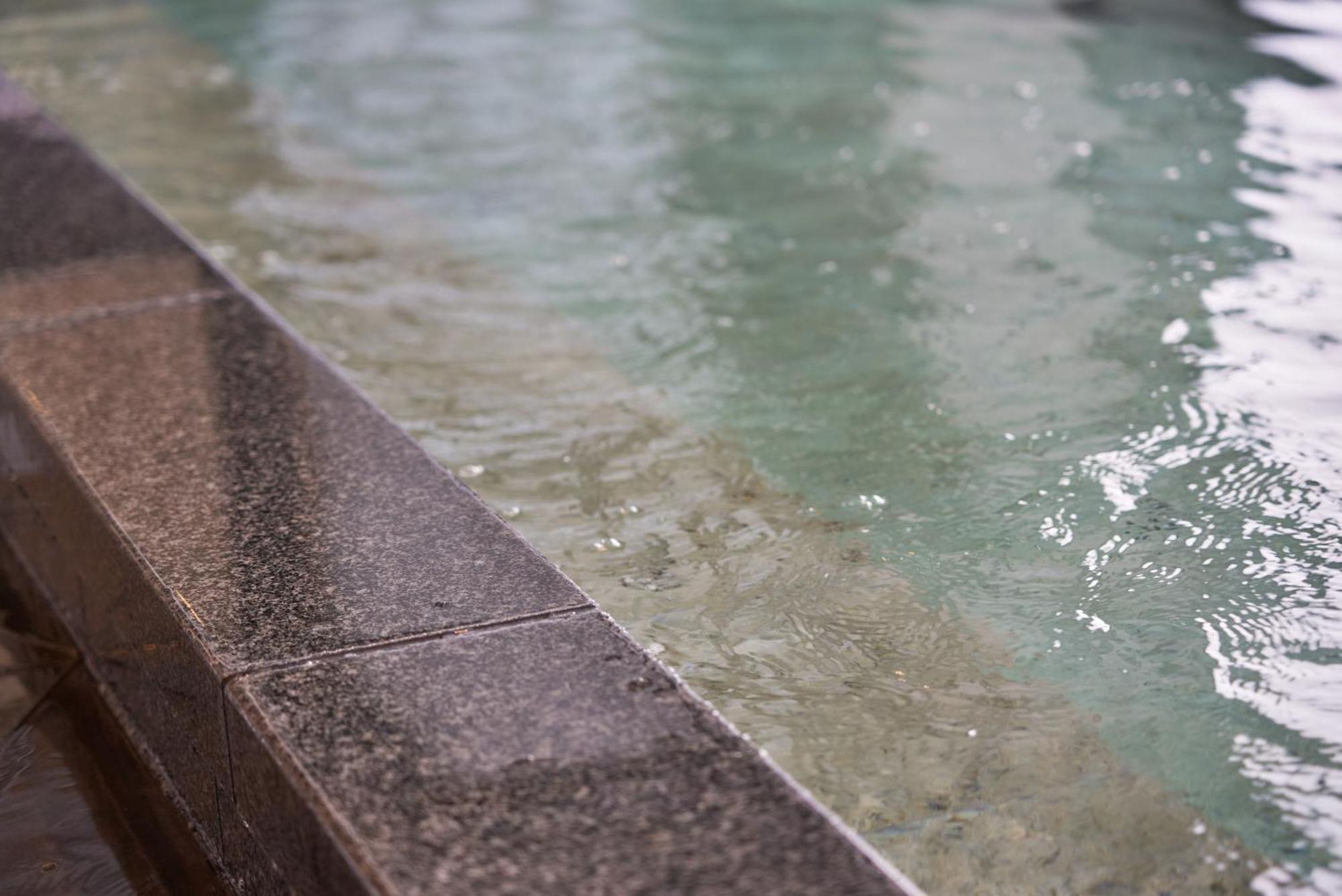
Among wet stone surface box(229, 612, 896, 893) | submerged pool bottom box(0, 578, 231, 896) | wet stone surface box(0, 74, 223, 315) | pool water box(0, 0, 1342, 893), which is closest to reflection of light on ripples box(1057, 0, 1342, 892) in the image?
pool water box(0, 0, 1342, 893)

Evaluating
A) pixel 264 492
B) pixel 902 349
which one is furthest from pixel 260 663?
pixel 902 349

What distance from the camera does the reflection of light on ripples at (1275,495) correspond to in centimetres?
261

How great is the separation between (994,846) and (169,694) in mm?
1547

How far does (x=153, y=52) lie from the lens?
8875 millimetres

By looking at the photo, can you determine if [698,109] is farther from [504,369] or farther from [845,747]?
[845,747]

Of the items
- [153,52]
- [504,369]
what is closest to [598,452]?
[504,369]

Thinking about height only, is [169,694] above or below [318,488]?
below

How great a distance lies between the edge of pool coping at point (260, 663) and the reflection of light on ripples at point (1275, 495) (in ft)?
3.04

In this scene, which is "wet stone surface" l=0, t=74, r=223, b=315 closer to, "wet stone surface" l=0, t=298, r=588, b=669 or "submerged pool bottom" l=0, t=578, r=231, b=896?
"wet stone surface" l=0, t=298, r=588, b=669

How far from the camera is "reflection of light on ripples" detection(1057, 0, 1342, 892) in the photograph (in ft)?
8.57

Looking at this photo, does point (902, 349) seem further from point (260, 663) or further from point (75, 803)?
point (75, 803)

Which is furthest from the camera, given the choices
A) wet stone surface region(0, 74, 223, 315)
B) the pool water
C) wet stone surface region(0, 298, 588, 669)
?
wet stone surface region(0, 74, 223, 315)

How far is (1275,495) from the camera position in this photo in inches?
137

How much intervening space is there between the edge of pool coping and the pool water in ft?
1.45
